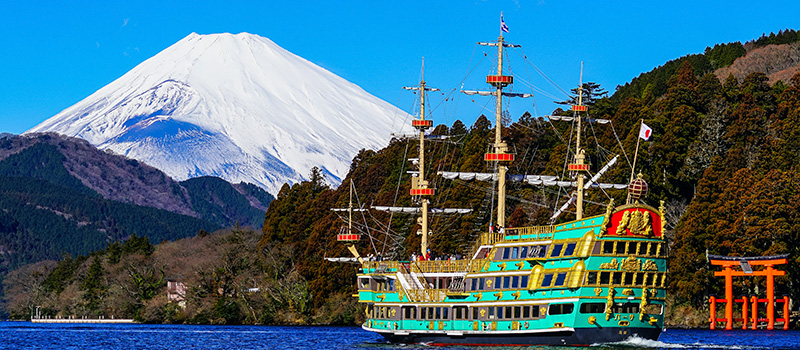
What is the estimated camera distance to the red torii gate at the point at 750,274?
6138 centimetres

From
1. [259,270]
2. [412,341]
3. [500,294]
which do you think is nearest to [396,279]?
[412,341]

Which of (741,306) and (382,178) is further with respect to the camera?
(382,178)

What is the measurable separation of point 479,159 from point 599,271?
4097cm

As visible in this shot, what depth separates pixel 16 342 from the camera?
66.2 metres

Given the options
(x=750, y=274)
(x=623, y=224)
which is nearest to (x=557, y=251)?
(x=623, y=224)

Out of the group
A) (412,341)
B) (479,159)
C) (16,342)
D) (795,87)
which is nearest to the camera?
(412,341)

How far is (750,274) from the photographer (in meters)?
61.7

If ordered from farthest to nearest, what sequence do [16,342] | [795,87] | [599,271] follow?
[795,87] → [16,342] → [599,271]

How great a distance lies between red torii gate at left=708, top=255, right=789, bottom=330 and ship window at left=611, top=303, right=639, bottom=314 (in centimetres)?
1698

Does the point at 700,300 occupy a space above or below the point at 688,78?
below

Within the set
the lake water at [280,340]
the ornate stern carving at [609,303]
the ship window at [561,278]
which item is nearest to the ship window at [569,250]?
the ship window at [561,278]

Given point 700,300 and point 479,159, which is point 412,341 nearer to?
point 700,300

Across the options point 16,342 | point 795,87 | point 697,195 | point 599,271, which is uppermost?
point 795,87

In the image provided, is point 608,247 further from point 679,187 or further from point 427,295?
point 679,187
